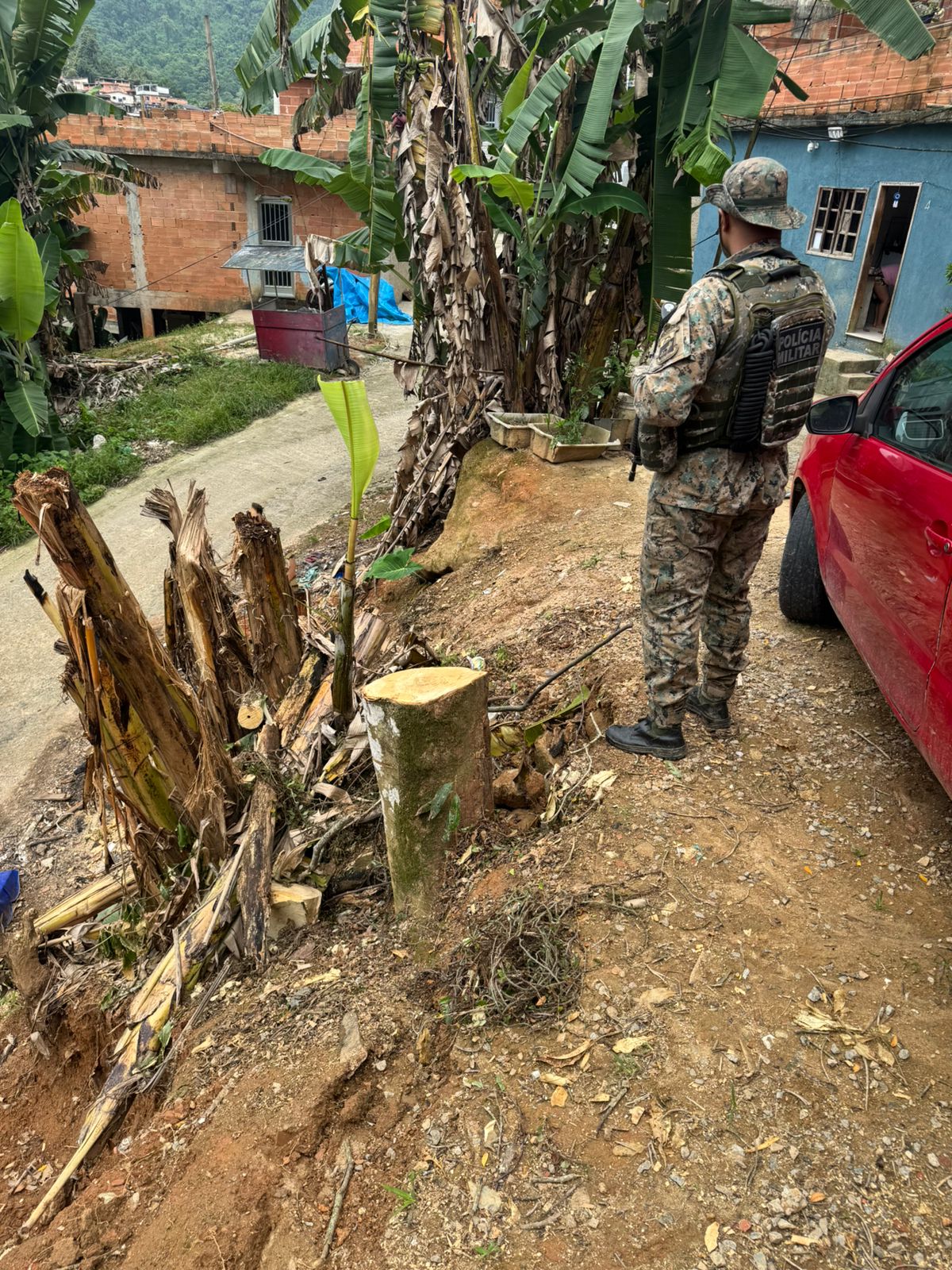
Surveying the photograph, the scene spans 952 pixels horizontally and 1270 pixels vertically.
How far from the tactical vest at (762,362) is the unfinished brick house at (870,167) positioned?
736cm

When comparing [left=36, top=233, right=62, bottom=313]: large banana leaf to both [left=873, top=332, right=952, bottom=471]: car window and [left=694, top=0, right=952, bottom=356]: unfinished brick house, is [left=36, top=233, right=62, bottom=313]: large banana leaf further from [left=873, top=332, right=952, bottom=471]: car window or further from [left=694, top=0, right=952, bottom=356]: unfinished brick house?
[left=873, top=332, right=952, bottom=471]: car window

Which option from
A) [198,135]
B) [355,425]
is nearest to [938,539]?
[355,425]

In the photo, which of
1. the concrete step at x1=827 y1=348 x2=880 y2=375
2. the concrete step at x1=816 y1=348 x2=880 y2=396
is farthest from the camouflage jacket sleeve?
the concrete step at x1=827 y1=348 x2=880 y2=375

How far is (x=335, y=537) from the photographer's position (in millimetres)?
9047

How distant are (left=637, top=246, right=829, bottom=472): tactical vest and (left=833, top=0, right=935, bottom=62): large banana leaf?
3.62 metres

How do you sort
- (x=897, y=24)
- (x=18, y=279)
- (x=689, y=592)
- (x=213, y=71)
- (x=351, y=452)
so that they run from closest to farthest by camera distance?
1. (x=689, y=592)
2. (x=351, y=452)
3. (x=897, y=24)
4. (x=18, y=279)
5. (x=213, y=71)

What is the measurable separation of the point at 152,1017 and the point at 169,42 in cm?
7308

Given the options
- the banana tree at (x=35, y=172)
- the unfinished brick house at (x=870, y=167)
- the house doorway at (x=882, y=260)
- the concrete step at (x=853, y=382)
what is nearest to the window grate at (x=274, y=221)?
the banana tree at (x=35, y=172)

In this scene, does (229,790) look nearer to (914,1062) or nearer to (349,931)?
(349,931)

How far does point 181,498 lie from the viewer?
982 centimetres

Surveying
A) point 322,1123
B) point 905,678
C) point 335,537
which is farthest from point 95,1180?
point 335,537

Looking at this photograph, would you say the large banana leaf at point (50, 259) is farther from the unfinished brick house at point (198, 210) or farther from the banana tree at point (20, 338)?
the unfinished brick house at point (198, 210)

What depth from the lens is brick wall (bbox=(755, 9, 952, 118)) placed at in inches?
377

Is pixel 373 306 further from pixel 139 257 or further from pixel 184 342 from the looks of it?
pixel 139 257
